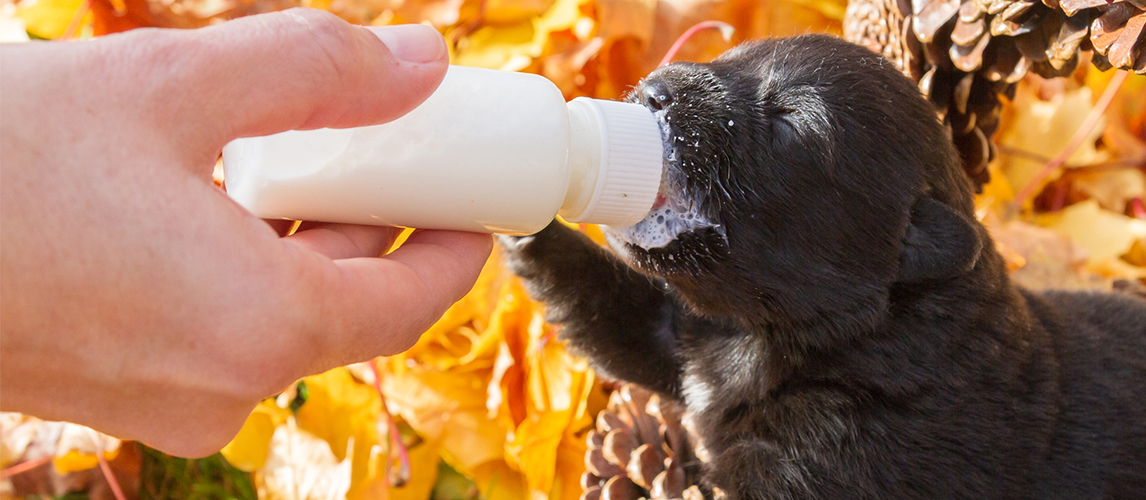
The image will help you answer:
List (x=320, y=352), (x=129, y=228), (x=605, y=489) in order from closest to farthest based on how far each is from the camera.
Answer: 1. (x=129, y=228)
2. (x=320, y=352)
3. (x=605, y=489)

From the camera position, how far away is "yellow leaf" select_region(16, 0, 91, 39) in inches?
66.4

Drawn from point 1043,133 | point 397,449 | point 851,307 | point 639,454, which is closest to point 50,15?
point 397,449

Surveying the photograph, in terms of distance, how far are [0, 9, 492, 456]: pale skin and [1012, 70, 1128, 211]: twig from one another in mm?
1657

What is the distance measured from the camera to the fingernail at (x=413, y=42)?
30.3 inches

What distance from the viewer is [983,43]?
1.19 m

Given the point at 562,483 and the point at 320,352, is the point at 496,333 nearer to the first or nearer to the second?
the point at 562,483

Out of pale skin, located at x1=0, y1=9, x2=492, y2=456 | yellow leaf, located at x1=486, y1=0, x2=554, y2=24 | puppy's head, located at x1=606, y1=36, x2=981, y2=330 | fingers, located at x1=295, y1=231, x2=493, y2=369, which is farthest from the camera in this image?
yellow leaf, located at x1=486, y1=0, x2=554, y2=24

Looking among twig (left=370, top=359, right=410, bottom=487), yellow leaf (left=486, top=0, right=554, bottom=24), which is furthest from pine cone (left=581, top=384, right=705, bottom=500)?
yellow leaf (left=486, top=0, right=554, bottom=24)

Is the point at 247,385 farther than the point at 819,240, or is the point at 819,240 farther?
the point at 819,240

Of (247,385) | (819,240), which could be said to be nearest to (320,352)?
(247,385)

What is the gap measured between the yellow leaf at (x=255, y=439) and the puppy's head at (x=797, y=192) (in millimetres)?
763

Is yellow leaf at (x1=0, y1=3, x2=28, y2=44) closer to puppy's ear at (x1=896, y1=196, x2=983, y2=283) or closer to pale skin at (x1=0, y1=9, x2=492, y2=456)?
pale skin at (x1=0, y1=9, x2=492, y2=456)

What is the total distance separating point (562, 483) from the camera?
4.48 ft

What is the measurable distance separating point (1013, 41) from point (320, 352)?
3.35 feet
